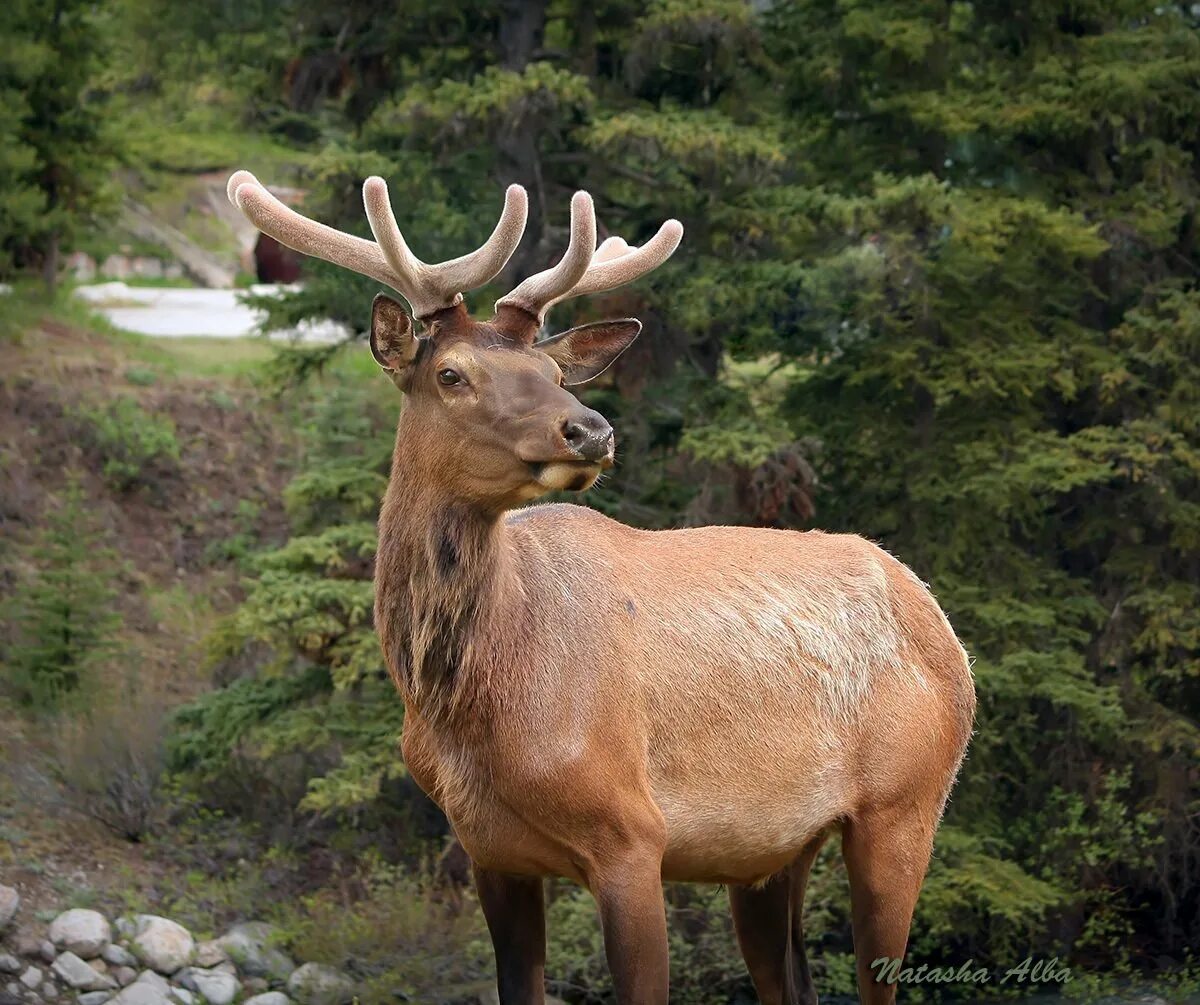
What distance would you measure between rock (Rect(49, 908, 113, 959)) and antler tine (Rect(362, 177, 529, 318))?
5.96 meters

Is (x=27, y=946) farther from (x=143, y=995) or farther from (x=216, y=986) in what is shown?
(x=216, y=986)

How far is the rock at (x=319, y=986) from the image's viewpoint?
977cm

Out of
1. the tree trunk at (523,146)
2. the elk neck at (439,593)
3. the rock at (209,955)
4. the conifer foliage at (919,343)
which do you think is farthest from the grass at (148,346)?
the elk neck at (439,593)

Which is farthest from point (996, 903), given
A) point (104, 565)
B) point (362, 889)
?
point (104, 565)

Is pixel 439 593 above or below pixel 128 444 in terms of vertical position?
above

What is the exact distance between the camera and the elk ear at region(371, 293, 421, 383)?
534 centimetres

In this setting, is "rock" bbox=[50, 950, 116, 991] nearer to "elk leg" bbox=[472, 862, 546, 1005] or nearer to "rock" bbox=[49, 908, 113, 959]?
"rock" bbox=[49, 908, 113, 959]

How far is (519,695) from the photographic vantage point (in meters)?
5.32

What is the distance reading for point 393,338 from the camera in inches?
212

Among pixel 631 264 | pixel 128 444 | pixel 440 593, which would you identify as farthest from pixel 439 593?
pixel 128 444

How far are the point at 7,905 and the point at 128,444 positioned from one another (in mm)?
7514

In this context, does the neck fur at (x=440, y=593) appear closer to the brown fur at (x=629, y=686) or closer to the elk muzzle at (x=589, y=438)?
the brown fur at (x=629, y=686)

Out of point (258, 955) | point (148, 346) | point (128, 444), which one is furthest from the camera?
point (148, 346)

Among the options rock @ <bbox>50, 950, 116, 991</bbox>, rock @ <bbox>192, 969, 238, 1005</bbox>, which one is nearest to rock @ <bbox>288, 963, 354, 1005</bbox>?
rock @ <bbox>192, 969, 238, 1005</bbox>
